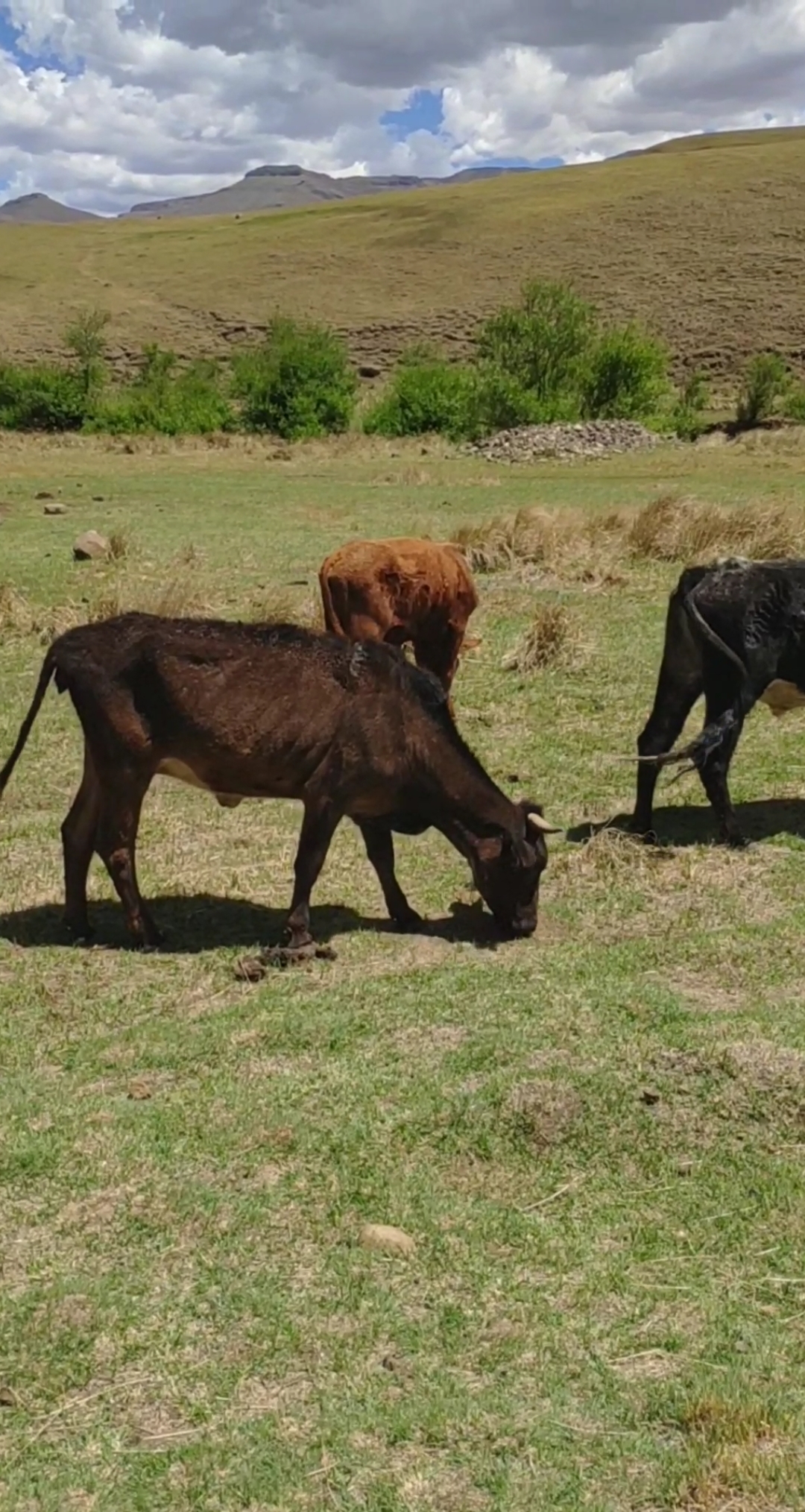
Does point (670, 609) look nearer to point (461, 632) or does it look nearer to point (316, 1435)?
point (461, 632)

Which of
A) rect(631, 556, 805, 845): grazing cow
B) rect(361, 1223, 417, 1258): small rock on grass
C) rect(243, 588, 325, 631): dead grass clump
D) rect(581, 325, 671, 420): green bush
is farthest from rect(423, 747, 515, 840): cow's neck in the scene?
rect(581, 325, 671, 420): green bush

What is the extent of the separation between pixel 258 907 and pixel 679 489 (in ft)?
71.7

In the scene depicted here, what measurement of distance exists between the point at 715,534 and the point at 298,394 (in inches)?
1219

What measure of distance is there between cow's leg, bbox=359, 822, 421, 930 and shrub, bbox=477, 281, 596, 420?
141 feet

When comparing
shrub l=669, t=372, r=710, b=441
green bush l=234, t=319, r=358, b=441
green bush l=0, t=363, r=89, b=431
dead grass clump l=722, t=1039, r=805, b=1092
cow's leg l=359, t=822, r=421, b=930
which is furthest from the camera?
green bush l=0, t=363, r=89, b=431

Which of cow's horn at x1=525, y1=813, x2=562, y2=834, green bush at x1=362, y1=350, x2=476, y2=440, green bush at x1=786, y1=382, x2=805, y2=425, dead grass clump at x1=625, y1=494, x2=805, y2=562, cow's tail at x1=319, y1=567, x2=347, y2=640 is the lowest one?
cow's horn at x1=525, y1=813, x2=562, y2=834

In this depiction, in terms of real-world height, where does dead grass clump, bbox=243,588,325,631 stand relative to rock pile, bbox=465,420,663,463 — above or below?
below

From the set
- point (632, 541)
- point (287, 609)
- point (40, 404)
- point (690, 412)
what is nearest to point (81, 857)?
point (287, 609)

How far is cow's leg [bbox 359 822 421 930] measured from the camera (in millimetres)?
7738

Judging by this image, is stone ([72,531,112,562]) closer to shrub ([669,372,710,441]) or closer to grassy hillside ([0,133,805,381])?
shrub ([669,372,710,441])

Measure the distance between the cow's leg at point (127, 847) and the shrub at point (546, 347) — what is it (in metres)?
43.7

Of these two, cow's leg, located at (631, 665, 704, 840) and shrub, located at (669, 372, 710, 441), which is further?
shrub, located at (669, 372, 710, 441)

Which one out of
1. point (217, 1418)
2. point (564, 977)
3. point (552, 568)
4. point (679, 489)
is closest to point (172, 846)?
point (564, 977)

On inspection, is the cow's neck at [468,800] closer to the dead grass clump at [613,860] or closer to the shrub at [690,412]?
the dead grass clump at [613,860]
